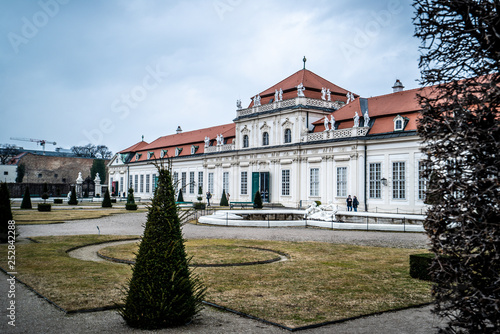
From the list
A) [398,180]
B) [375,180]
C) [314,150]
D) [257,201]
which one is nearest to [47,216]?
[257,201]

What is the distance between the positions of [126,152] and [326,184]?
42181 mm

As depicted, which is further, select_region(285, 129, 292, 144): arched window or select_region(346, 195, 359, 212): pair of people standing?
select_region(285, 129, 292, 144): arched window

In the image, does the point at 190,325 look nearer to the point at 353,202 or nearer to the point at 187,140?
the point at 353,202

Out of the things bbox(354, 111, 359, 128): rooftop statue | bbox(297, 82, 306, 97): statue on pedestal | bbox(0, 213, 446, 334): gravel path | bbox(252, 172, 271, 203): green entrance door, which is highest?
bbox(297, 82, 306, 97): statue on pedestal

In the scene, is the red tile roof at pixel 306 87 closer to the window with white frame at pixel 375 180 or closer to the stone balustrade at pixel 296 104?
the stone balustrade at pixel 296 104

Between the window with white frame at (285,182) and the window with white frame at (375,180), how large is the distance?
899 centimetres

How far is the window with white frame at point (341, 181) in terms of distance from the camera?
118 ft

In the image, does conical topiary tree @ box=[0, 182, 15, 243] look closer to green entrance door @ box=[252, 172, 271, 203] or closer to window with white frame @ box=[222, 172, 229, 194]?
green entrance door @ box=[252, 172, 271, 203]

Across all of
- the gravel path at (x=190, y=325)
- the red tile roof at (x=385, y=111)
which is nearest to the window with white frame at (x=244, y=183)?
the red tile roof at (x=385, y=111)

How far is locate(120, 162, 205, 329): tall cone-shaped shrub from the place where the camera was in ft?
19.9

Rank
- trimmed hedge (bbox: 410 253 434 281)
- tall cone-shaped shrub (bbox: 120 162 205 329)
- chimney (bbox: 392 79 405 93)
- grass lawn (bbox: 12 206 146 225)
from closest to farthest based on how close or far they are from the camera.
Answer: tall cone-shaped shrub (bbox: 120 162 205 329) → trimmed hedge (bbox: 410 253 434 281) → grass lawn (bbox: 12 206 146 225) → chimney (bbox: 392 79 405 93)

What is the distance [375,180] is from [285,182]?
9823 mm

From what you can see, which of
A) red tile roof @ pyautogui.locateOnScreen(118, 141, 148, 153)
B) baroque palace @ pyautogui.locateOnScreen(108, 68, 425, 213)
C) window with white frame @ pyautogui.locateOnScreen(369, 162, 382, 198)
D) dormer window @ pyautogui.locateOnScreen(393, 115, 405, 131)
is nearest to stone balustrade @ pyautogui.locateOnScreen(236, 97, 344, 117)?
baroque palace @ pyautogui.locateOnScreen(108, 68, 425, 213)

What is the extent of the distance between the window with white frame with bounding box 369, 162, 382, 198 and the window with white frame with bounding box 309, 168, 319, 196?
5.39m
